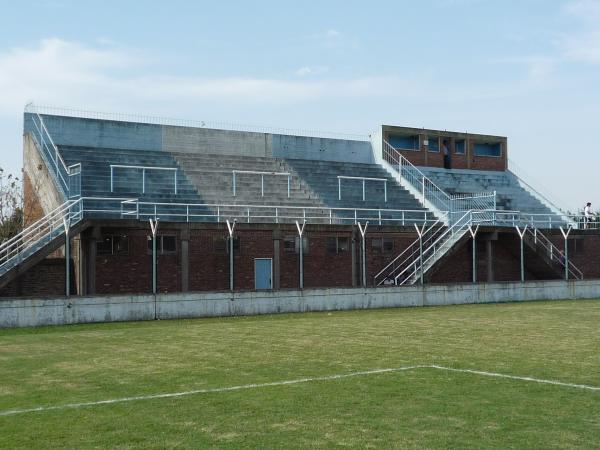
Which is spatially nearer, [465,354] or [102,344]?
[465,354]

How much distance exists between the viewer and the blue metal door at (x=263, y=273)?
34469mm

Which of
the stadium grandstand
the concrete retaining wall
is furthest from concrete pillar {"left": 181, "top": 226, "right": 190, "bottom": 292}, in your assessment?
the concrete retaining wall

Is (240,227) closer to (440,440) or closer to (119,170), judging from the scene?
(119,170)

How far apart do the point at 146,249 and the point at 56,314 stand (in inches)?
367

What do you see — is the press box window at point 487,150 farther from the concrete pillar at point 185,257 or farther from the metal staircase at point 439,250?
the concrete pillar at point 185,257

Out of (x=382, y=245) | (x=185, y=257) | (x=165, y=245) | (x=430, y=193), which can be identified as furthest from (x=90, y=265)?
(x=430, y=193)

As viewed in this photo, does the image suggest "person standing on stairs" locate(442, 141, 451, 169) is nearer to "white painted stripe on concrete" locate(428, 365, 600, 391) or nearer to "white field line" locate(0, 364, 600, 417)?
"white field line" locate(0, 364, 600, 417)

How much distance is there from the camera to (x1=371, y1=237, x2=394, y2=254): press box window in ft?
121

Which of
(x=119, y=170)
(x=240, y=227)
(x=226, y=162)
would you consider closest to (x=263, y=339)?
(x=240, y=227)

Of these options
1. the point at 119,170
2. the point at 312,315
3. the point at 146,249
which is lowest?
the point at 312,315

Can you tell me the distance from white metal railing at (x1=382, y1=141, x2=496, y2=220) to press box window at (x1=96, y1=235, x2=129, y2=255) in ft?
52.3

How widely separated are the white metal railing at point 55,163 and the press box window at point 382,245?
42.7 ft

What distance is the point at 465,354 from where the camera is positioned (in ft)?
46.5

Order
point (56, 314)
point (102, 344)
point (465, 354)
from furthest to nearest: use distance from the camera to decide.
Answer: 1. point (56, 314)
2. point (102, 344)
3. point (465, 354)
